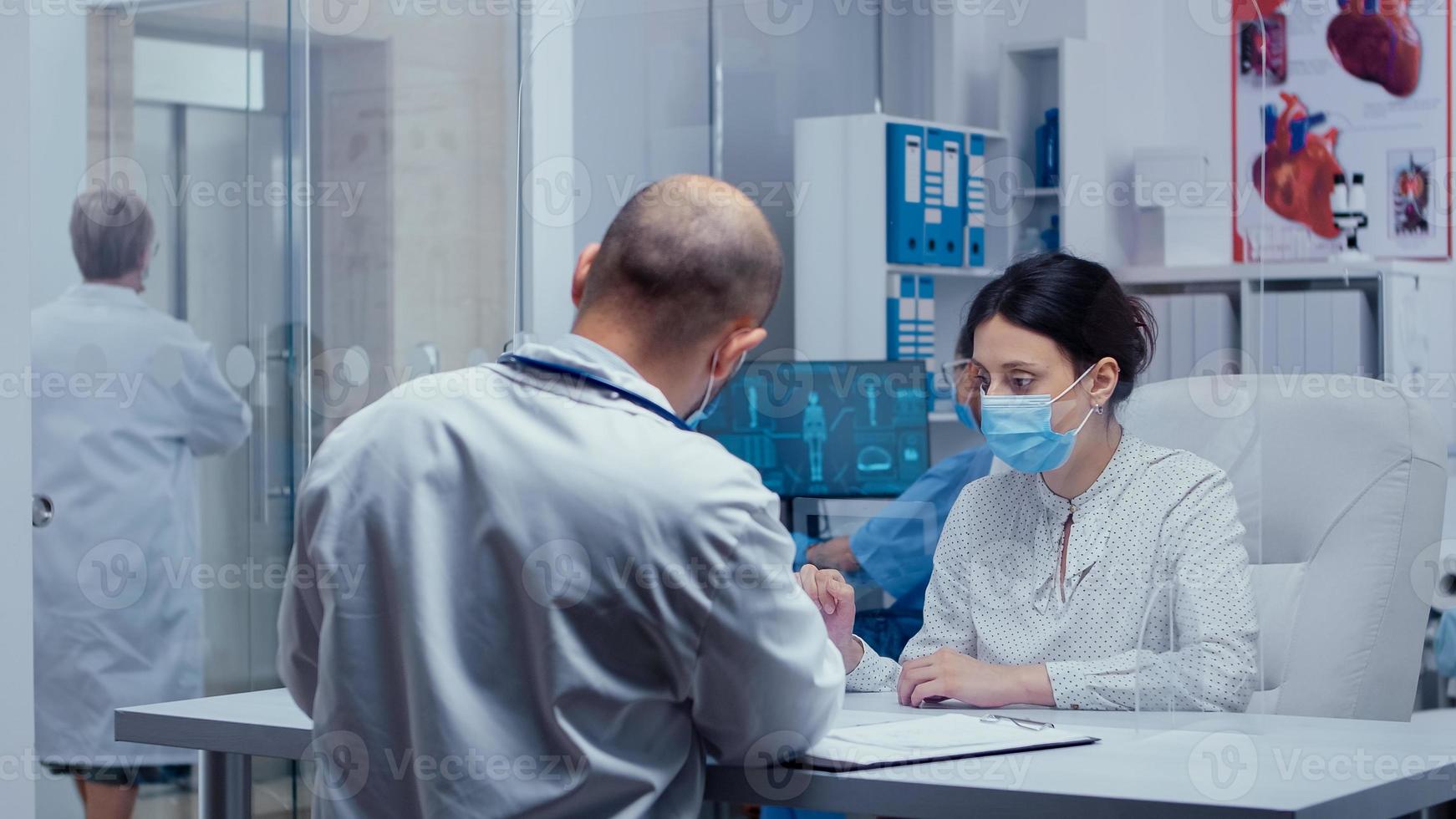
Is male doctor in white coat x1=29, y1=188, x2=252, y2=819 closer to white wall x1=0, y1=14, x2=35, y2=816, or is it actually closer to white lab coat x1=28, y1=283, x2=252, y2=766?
white lab coat x1=28, y1=283, x2=252, y2=766

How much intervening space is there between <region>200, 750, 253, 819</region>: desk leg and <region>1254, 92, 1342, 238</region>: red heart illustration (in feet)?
11.3

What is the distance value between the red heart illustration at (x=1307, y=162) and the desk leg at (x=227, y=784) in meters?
3.45

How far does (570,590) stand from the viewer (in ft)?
4.57

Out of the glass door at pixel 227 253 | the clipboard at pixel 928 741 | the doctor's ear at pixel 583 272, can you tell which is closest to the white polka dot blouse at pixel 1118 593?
A: the clipboard at pixel 928 741

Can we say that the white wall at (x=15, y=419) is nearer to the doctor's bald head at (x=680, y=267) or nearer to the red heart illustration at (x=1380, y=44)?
the doctor's bald head at (x=680, y=267)

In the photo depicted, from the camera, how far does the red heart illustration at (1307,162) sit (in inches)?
181

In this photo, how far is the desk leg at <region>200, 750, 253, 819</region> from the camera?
6.18 ft

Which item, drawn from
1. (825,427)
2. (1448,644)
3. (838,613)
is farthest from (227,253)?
(1448,644)

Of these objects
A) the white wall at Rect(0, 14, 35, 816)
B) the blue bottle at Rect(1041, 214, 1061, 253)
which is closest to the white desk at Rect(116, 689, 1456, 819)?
the blue bottle at Rect(1041, 214, 1061, 253)

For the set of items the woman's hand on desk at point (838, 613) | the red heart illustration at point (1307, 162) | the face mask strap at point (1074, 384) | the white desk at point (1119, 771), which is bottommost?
the white desk at point (1119, 771)

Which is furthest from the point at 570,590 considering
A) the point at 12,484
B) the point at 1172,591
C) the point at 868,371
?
the point at 12,484

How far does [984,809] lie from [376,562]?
562 millimetres

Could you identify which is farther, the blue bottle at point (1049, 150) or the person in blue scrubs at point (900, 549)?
the blue bottle at point (1049, 150)

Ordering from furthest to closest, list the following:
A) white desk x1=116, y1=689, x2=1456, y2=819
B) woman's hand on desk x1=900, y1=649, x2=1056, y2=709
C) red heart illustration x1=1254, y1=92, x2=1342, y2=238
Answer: red heart illustration x1=1254, y1=92, x2=1342, y2=238 → woman's hand on desk x1=900, y1=649, x2=1056, y2=709 → white desk x1=116, y1=689, x2=1456, y2=819
